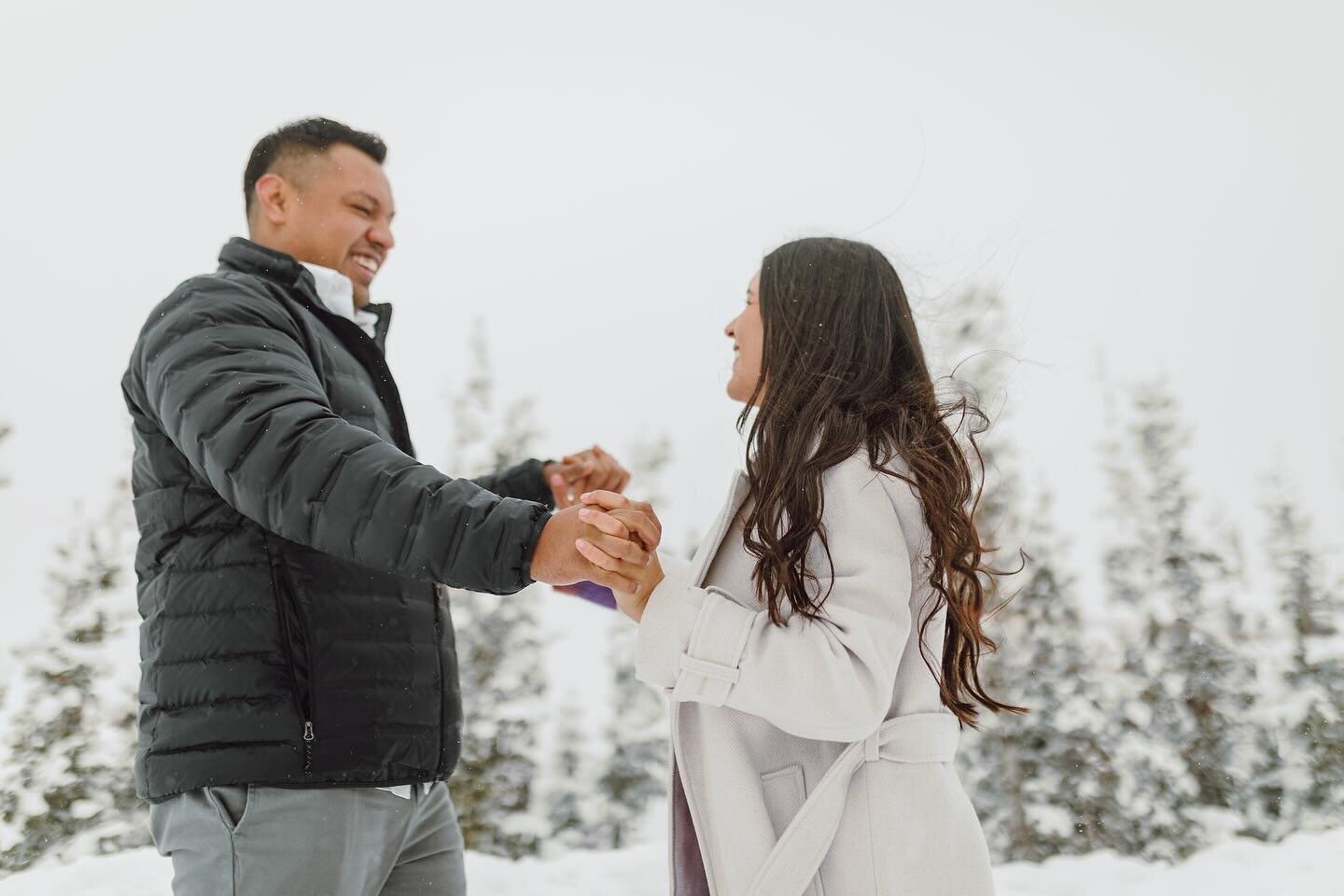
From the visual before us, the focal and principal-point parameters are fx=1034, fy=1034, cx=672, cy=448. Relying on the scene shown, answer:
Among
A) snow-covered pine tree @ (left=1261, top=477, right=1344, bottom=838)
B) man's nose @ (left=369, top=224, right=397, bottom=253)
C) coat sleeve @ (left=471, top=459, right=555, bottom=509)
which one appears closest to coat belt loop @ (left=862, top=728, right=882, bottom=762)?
coat sleeve @ (left=471, top=459, right=555, bottom=509)

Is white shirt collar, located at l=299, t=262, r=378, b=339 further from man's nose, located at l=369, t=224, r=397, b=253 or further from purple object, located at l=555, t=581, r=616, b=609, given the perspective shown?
purple object, located at l=555, t=581, r=616, b=609

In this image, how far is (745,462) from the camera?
2.10 m

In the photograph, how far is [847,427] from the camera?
78.4 inches

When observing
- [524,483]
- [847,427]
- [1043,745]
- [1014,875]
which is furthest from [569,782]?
[847,427]

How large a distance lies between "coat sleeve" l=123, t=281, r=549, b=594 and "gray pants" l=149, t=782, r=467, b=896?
491 millimetres

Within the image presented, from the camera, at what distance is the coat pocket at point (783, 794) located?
1.88 metres

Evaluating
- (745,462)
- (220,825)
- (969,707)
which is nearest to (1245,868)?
(969,707)

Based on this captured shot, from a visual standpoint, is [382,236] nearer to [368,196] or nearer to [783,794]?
[368,196]

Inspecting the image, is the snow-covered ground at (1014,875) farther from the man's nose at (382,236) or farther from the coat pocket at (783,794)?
the coat pocket at (783,794)

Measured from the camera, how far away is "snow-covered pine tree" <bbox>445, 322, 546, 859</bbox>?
8938 millimetres

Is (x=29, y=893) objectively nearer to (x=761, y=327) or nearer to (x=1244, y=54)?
(x=761, y=327)

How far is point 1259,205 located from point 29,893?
80.9 metres

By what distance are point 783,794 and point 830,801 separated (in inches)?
3.7

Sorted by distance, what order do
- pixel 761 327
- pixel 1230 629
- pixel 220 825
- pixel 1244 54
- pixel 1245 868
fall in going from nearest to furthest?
pixel 220 825 → pixel 761 327 → pixel 1245 868 → pixel 1230 629 → pixel 1244 54
